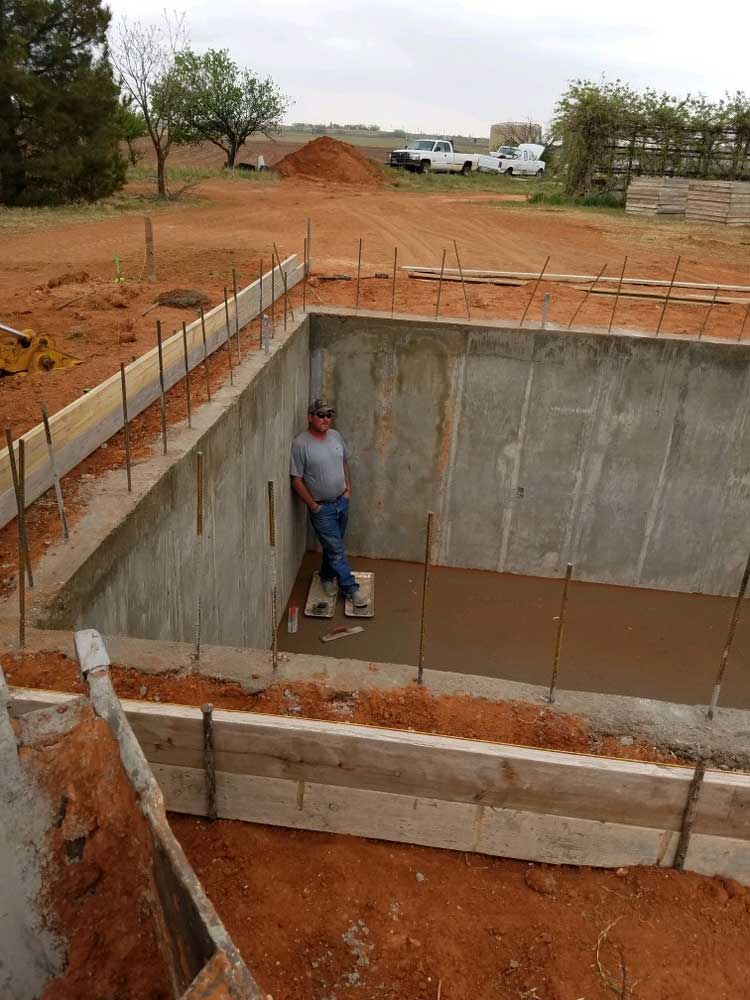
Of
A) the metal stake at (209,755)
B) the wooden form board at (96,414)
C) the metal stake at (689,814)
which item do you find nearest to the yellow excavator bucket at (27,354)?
the wooden form board at (96,414)

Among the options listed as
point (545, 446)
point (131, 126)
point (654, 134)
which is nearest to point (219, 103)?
point (131, 126)

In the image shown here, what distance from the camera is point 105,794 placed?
2271mm

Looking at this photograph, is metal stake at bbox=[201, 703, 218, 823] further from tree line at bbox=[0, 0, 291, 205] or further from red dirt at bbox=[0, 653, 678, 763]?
tree line at bbox=[0, 0, 291, 205]

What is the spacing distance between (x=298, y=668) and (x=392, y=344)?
613 centimetres

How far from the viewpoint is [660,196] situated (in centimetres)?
2081

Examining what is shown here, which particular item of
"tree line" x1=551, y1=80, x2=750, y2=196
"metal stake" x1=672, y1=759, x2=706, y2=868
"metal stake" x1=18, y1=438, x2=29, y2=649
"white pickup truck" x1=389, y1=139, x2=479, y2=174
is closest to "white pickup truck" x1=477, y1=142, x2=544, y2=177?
"white pickup truck" x1=389, y1=139, x2=479, y2=174

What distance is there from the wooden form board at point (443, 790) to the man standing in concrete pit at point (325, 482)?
16.5 feet

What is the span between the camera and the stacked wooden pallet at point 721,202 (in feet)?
64.0

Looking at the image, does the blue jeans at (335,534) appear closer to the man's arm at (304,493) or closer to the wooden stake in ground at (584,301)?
the man's arm at (304,493)

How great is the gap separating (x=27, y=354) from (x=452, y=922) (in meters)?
6.13

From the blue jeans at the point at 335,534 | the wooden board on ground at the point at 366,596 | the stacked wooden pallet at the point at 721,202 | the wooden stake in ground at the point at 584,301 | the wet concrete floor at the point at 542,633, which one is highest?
the stacked wooden pallet at the point at 721,202

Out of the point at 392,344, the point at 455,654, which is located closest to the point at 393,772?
the point at 455,654

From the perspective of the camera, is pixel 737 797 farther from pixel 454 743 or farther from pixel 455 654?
pixel 455 654

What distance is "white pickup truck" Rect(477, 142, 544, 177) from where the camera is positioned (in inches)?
1357
